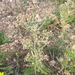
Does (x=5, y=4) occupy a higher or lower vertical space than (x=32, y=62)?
higher

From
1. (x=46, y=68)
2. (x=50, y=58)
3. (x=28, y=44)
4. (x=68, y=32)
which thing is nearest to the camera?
(x=28, y=44)

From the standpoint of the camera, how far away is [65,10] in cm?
268

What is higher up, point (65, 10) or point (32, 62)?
point (65, 10)

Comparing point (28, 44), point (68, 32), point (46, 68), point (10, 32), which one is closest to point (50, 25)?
point (68, 32)

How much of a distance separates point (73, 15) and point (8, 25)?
742 mm

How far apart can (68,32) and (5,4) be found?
917mm

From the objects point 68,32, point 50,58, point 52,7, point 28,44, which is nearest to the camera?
point 28,44

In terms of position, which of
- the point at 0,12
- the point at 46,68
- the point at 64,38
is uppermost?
the point at 0,12

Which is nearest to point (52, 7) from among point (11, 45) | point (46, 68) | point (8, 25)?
point (8, 25)

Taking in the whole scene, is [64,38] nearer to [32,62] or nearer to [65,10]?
[65,10]

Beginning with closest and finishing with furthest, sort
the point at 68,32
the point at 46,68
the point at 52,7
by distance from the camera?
1. the point at 46,68
2. the point at 68,32
3. the point at 52,7

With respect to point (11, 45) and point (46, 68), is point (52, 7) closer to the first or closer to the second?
point (11, 45)

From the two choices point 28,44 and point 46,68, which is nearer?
point 28,44

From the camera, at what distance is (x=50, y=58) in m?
2.59
